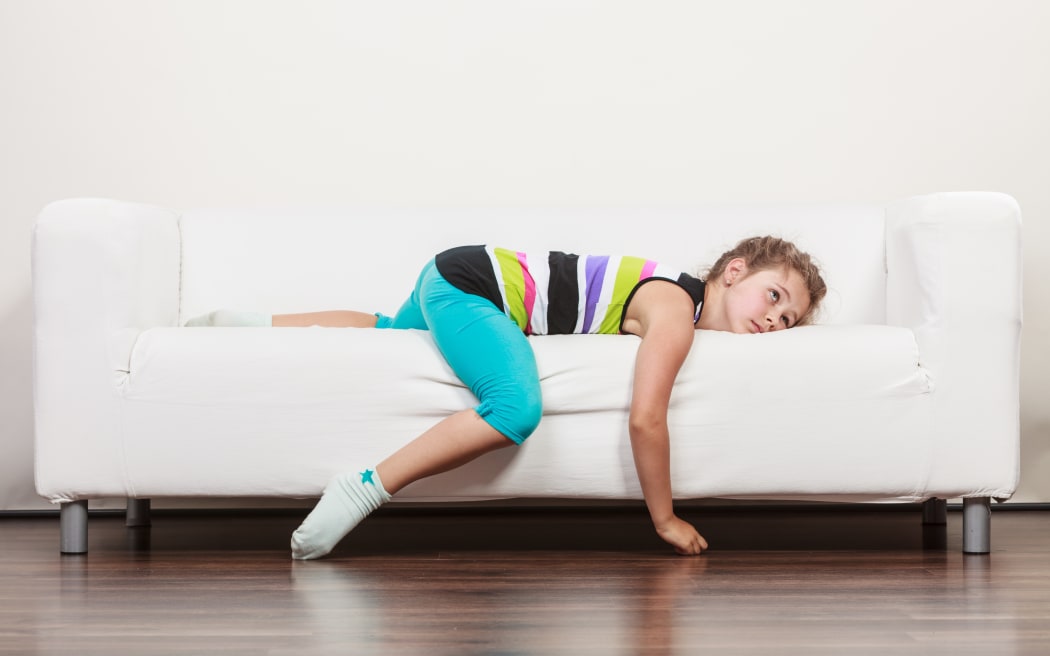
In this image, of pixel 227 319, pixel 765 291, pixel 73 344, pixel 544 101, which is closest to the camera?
pixel 73 344

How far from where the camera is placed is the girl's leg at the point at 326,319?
1.87m

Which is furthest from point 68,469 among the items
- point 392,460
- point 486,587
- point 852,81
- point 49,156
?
point 852,81

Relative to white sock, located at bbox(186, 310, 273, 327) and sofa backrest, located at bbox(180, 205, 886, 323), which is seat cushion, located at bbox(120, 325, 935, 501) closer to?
white sock, located at bbox(186, 310, 273, 327)

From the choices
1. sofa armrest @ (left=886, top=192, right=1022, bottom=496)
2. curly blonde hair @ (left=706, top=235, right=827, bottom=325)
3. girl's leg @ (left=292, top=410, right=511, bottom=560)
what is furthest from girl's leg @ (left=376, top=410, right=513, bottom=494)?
sofa armrest @ (left=886, top=192, right=1022, bottom=496)

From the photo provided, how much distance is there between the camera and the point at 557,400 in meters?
1.51

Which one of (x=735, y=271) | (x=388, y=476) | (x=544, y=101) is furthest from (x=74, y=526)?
(x=544, y=101)

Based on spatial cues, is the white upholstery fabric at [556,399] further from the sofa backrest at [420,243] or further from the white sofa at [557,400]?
the sofa backrest at [420,243]

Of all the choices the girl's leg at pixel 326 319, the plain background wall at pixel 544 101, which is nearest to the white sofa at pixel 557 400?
the girl's leg at pixel 326 319

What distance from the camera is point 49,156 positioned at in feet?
7.66

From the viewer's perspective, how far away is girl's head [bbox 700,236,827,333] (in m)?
1.65

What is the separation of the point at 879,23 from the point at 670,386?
137cm

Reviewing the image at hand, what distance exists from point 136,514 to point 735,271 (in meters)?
1.28

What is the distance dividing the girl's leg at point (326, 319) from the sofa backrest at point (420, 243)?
0.14 metres

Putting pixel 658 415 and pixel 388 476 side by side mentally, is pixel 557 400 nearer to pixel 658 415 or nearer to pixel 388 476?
pixel 658 415
